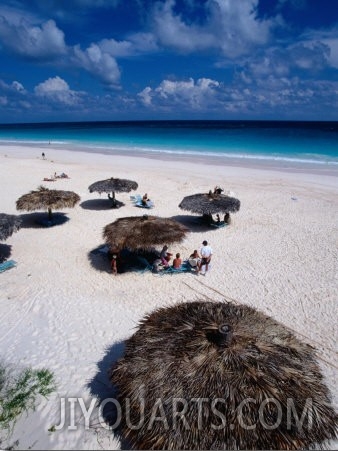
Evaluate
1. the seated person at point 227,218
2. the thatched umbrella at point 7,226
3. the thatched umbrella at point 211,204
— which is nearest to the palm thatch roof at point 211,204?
the thatched umbrella at point 211,204

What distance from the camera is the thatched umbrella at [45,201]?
40.5ft

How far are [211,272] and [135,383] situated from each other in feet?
18.5

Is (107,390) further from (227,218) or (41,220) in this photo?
(41,220)

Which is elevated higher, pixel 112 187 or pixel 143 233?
pixel 143 233

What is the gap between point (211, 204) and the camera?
41.8 ft

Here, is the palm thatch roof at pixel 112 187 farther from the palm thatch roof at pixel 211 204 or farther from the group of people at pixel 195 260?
the group of people at pixel 195 260

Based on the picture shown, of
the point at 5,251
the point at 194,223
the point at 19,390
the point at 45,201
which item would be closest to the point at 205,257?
the point at 194,223

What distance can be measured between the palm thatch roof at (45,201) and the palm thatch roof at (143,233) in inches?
143

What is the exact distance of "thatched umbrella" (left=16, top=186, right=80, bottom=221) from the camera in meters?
12.4

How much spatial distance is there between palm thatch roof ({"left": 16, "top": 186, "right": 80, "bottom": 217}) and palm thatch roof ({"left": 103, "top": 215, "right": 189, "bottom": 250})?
11.9 ft

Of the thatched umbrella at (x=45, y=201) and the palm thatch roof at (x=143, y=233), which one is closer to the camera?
the palm thatch roof at (x=143, y=233)

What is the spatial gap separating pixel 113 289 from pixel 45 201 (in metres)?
5.82

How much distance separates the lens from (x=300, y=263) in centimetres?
1020

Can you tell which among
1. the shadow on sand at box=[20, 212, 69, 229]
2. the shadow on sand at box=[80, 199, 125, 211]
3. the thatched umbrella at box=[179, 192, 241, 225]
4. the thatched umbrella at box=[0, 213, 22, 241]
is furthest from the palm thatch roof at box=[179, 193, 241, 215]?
the thatched umbrella at box=[0, 213, 22, 241]
